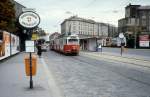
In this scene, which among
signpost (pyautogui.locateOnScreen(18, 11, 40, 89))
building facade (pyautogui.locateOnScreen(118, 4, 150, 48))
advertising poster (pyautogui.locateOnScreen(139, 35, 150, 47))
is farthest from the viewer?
building facade (pyautogui.locateOnScreen(118, 4, 150, 48))

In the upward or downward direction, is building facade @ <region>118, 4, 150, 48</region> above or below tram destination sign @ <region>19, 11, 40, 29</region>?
above

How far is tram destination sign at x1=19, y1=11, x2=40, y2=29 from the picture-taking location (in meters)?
13.1

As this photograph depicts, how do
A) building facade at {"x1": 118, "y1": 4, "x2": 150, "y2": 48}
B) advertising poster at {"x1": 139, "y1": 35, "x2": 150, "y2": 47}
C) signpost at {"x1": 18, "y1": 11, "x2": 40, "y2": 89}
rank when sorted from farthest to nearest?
building facade at {"x1": 118, "y1": 4, "x2": 150, "y2": 48}, advertising poster at {"x1": 139, "y1": 35, "x2": 150, "y2": 47}, signpost at {"x1": 18, "y1": 11, "x2": 40, "y2": 89}

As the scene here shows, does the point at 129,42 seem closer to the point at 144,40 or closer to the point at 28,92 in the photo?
the point at 144,40

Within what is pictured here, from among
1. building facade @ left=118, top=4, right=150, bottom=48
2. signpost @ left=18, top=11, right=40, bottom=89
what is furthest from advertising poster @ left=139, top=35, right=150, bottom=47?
signpost @ left=18, top=11, right=40, bottom=89

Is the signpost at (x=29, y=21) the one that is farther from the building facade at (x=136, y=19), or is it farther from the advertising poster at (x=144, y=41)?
the building facade at (x=136, y=19)

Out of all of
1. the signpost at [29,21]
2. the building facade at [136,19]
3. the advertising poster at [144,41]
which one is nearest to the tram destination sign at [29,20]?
the signpost at [29,21]

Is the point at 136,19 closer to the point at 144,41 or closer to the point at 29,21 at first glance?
the point at 144,41

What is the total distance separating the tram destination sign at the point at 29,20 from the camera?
13.1 meters

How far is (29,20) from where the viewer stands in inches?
519

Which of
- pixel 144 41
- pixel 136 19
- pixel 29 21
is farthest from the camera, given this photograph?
pixel 136 19

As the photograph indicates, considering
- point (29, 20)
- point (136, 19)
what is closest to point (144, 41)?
point (136, 19)

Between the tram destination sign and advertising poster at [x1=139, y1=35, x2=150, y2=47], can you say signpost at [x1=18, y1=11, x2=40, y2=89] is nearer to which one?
the tram destination sign

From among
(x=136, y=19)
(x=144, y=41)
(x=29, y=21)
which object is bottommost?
(x=144, y=41)
